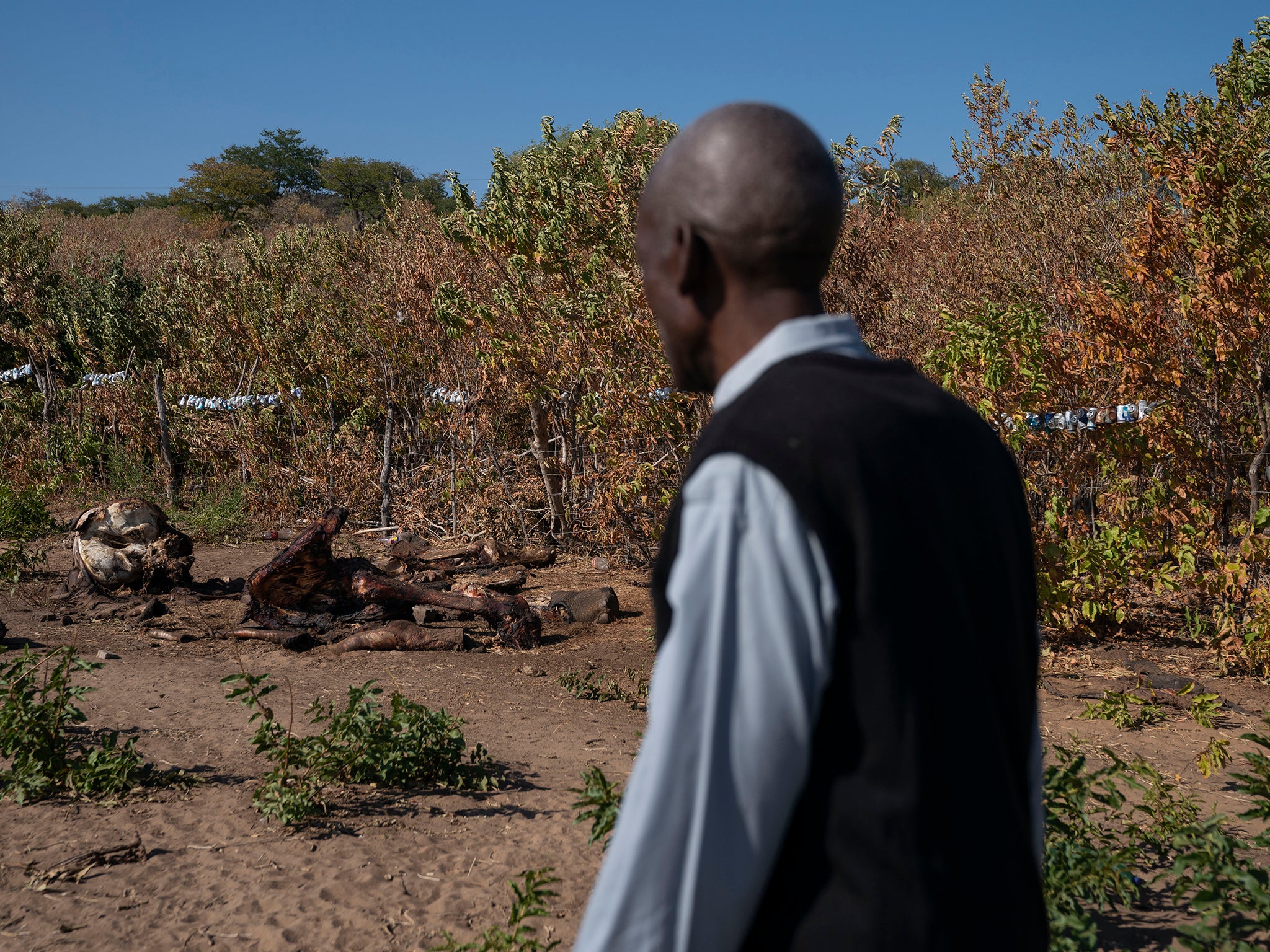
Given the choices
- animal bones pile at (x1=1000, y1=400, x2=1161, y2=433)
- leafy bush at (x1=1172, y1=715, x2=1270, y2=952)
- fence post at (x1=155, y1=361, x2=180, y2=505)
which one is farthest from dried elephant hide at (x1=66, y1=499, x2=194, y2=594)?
leafy bush at (x1=1172, y1=715, x2=1270, y2=952)

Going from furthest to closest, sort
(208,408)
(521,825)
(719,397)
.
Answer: (208,408)
(521,825)
(719,397)

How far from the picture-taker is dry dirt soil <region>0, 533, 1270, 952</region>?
10.1 ft

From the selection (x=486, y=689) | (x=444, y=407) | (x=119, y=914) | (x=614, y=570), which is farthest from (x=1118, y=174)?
(x=119, y=914)

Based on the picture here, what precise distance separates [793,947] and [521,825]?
3.07 metres

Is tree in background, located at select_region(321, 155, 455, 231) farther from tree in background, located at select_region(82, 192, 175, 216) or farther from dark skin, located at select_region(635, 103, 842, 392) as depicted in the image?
dark skin, located at select_region(635, 103, 842, 392)

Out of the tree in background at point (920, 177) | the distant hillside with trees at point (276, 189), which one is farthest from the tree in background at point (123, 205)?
the tree in background at point (920, 177)

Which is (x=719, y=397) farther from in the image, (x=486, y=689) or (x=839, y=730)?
(x=486, y=689)

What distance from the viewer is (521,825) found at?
3.85 m

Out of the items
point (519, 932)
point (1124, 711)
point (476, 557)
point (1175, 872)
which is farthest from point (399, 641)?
point (1175, 872)

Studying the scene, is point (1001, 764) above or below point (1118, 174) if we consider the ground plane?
below

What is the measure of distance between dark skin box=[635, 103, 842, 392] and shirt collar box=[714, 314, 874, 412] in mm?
23

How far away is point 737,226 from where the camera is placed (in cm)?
111

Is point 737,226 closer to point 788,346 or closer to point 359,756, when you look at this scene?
point 788,346

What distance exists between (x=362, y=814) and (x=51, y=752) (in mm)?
1234
